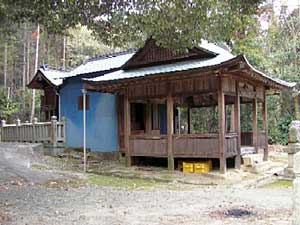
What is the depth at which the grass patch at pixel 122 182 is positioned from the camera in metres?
11.3

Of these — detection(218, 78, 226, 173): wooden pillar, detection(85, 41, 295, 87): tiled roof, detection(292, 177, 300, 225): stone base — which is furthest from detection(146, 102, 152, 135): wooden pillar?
detection(292, 177, 300, 225): stone base

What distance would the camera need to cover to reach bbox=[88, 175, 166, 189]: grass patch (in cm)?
1132

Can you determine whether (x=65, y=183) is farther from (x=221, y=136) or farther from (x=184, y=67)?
(x=184, y=67)

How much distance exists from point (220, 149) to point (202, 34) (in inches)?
204

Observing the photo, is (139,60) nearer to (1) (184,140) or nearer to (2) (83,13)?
(1) (184,140)

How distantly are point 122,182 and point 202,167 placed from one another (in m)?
2.72

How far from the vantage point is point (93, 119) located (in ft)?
58.4

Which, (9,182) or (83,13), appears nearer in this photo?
(83,13)

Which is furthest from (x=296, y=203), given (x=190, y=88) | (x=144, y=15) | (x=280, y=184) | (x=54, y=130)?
(x=54, y=130)

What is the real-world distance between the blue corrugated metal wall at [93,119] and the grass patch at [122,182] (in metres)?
4.25

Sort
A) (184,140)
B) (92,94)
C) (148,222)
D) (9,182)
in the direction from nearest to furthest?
(148,222)
(9,182)
(184,140)
(92,94)

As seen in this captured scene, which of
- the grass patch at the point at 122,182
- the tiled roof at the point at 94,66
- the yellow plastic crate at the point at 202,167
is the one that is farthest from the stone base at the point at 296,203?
the tiled roof at the point at 94,66

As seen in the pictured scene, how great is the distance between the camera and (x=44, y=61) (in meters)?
33.4

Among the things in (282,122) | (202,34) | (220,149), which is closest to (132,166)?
(220,149)
